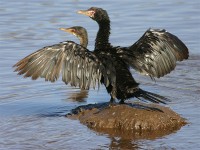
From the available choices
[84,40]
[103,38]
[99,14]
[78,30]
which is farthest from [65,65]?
[78,30]

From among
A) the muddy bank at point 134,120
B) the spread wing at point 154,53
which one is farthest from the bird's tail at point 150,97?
the spread wing at point 154,53

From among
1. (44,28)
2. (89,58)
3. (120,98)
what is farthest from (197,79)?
(44,28)

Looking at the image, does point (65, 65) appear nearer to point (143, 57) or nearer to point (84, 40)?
point (143, 57)

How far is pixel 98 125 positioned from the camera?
9633 millimetres

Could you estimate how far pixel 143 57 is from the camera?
9.69 meters

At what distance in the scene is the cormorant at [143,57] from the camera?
9586 mm

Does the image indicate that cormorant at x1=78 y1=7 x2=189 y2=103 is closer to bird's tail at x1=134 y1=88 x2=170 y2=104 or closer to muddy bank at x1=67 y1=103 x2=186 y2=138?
bird's tail at x1=134 y1=88 x2=170 y2=104

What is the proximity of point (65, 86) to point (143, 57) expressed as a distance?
8.39ft

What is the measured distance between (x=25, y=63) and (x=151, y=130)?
1.85 m

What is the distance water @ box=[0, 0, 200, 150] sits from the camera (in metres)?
9.10

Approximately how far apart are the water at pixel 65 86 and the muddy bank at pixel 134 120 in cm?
16

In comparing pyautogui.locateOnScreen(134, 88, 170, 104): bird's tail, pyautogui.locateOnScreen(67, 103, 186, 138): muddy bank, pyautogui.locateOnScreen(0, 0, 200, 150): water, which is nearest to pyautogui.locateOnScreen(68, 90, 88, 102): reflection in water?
pyautogui.locateOnScreen(0, 0, 200, 150): water

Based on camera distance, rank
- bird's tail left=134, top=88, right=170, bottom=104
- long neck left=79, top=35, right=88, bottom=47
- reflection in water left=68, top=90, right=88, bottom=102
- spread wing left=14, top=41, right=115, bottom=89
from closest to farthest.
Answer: spread wing left=14, top=41, right=115, bottom=89, bird's tail left=134, top=88, right=170, bottom=104, reflection in water left=68, top=90, right=88, bottom=102, long neck left=79, top=35, right=88, bottom=47

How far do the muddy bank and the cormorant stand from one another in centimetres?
20
